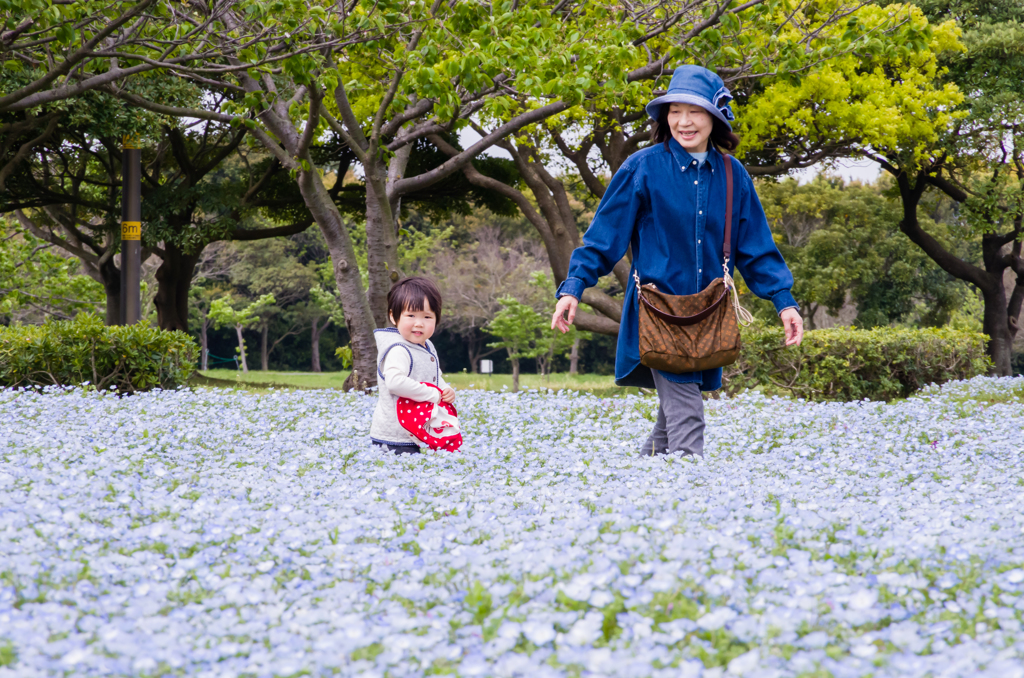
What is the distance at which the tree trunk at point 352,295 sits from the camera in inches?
384

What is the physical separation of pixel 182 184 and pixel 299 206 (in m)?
2.74

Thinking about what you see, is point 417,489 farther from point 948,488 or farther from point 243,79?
point 243,79

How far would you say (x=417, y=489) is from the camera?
3.79 meters

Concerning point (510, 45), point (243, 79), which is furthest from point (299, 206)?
point (510, 45)

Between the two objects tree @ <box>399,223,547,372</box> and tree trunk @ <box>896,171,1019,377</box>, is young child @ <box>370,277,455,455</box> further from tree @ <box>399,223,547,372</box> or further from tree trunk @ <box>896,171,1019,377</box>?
tree @ <box>399,223,547,372</box>

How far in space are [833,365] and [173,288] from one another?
47.4 ft

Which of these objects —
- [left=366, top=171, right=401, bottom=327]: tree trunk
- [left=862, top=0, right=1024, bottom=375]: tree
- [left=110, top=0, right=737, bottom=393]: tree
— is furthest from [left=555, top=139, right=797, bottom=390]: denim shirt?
[left=862, top=0, right=1024, bottom=375]: tree

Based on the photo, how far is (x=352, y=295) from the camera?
986 centimetres

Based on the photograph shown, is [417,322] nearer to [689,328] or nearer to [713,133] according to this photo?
[689,328]

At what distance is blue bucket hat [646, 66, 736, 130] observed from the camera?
3969mm

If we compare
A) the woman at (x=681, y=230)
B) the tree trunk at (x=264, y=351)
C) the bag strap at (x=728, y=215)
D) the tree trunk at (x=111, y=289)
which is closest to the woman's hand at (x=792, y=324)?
the woman at (x=681, y=230)

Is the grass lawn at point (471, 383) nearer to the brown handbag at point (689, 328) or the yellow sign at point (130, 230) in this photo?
the yellow sign at point (130, 230)

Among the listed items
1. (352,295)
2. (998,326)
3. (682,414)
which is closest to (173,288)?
(352,295)

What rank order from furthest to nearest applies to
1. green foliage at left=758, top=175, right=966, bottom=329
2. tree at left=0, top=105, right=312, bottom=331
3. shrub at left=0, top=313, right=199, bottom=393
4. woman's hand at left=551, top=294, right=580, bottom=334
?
green foliage at left=758, top=175, right=966, bottom=329, tree at left=0, top=105, right=312, bottom=331, shrub at left=0, top=313, right=199, bottom=393, woman's hand at left=551, top=294, right=580, bottom=334
